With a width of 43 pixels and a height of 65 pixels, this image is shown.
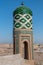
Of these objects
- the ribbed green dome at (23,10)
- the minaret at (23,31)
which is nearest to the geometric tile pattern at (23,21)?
the minaret at (23,31)

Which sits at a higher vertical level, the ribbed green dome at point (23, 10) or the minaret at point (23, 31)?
the ribbed green dome at point (23, 10)

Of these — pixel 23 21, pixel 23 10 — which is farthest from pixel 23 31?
pixel 23 10

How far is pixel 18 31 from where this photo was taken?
9.05 metres

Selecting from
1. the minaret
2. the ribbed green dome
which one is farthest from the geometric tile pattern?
the ribbed green dome

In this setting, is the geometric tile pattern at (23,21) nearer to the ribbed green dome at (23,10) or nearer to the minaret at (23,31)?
the minaret at (23,31)

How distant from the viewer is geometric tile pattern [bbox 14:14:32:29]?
8.93 m

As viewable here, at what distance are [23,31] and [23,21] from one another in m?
0.46

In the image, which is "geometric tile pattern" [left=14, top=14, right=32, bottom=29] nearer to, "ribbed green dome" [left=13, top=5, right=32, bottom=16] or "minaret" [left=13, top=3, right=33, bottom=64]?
"minaret" [left=13, top=3, right=33, bottom=64]

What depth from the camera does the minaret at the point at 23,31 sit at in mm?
8961

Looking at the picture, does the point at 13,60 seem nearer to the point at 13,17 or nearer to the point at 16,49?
the point at 16,49

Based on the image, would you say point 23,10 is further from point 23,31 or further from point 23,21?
point 23,31

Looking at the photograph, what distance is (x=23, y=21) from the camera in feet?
29.2

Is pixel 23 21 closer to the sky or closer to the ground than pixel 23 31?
closer to the sky

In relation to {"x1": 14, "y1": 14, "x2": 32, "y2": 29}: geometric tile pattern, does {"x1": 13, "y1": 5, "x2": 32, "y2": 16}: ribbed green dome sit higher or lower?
higher
